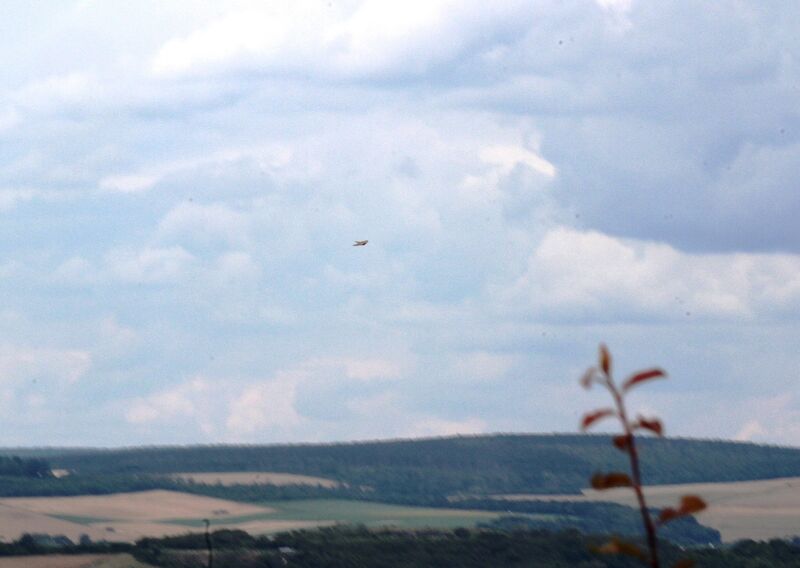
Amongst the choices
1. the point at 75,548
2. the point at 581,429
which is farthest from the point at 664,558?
the point at 581,429

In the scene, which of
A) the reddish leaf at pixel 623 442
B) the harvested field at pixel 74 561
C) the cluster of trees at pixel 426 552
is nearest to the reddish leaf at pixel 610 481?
the reddish leaf at pixel 623 442

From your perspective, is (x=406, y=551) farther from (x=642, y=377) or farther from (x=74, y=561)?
(x=642, y=377)

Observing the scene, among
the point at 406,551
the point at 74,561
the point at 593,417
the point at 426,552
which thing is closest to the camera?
the point at 593,417

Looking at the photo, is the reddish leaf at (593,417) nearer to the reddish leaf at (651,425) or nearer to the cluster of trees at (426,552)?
the reddish leaf at (651,425)

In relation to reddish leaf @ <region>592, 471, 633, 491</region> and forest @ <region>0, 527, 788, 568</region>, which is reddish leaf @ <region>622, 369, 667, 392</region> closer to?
reddish leaf @ <region>592, 471, 633, 491</region>

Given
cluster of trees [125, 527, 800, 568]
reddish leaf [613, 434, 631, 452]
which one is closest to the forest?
cluster of trees [125, 527, 800, 568]

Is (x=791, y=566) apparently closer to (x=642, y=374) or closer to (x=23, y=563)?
(x=23, y=563)

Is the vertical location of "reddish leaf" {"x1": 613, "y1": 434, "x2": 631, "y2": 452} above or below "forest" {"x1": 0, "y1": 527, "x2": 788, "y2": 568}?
below

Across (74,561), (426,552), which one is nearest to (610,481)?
(74,561)
